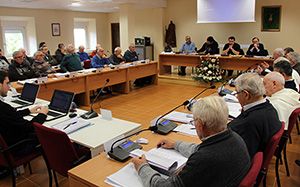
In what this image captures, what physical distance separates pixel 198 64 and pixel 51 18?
5480 mm

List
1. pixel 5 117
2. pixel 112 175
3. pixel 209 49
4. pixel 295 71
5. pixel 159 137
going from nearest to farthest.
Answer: pixel 112 175
pixel 159 137
pixel 5 117
pixel 295 71
pixel 209 49

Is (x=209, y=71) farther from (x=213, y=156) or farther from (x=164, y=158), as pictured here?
(x=213, y=156)

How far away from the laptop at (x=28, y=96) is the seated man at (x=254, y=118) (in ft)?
8.18

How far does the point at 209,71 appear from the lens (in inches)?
274

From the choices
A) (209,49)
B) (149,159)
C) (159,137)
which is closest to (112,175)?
(149,159)

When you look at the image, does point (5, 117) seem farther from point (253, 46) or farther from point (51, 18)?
point (51, 18)

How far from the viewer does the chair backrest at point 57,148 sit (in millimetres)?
2066

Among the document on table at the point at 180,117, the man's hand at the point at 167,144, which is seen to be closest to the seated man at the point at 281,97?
the document on table at the point at 180,117

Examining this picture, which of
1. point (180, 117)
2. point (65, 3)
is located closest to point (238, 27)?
point (65, 3)

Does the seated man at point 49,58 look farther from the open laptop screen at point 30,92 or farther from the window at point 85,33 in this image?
the open laptop screen at point 30,92

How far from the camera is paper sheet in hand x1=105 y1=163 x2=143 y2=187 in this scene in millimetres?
1527

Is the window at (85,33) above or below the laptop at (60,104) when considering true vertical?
above

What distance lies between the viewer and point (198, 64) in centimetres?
781

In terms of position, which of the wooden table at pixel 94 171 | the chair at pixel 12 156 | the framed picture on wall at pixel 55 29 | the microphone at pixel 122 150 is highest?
the framed picture on wall at pixel 55 29
